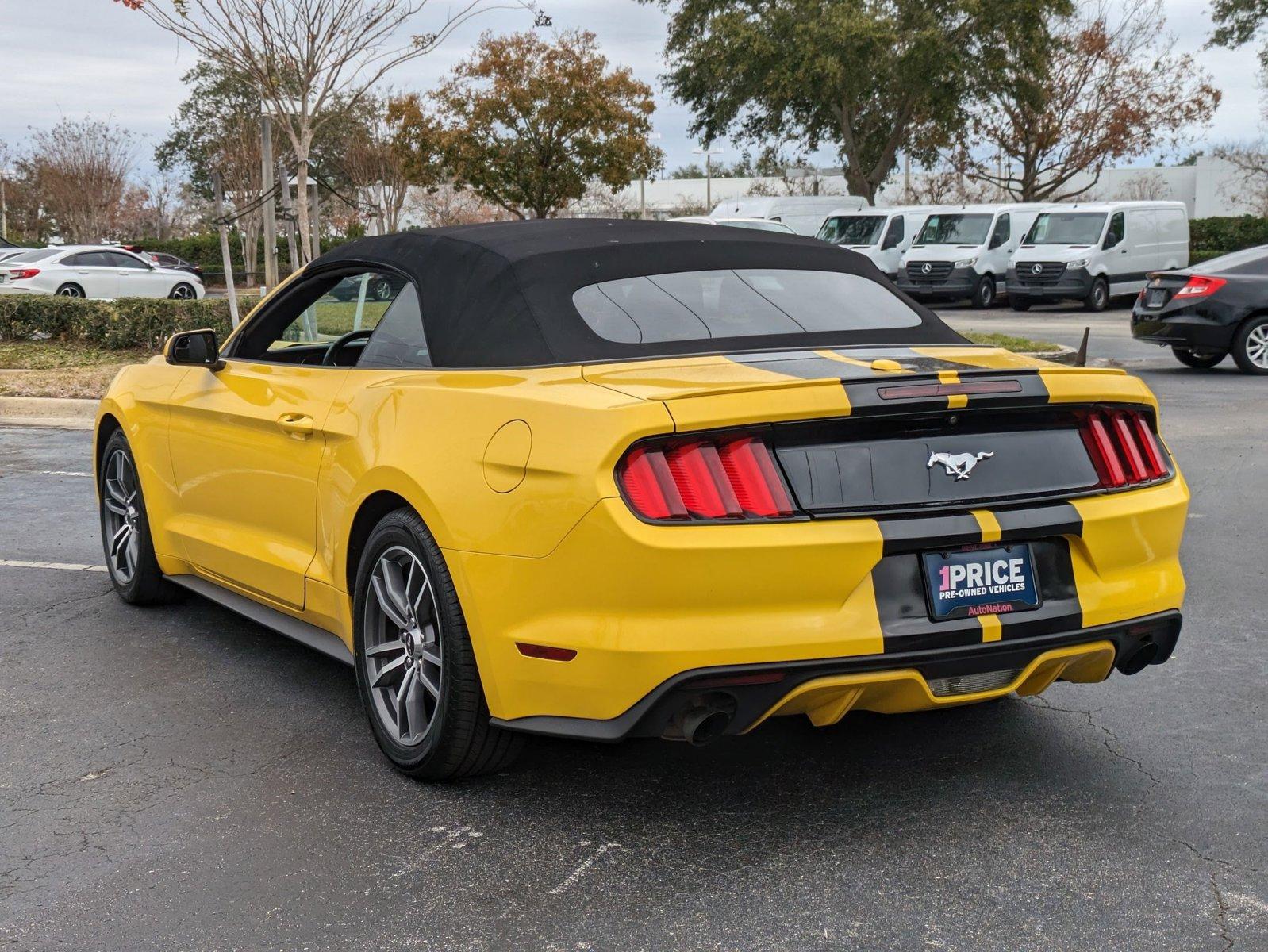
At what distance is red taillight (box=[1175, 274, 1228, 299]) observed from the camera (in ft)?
51.9

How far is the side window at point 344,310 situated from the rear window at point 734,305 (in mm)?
758

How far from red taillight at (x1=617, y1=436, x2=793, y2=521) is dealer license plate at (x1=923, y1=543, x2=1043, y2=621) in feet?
1.36

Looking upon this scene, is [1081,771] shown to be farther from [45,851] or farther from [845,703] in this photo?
[45,851]

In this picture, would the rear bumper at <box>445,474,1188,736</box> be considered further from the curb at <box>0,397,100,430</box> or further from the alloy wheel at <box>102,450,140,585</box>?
the curb at <box>0,397,100,430</box>

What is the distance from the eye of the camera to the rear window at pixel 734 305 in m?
Answer: 4.42

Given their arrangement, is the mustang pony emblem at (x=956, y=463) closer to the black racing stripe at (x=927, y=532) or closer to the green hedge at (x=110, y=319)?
the black racing stripe at (x=927, y=532)

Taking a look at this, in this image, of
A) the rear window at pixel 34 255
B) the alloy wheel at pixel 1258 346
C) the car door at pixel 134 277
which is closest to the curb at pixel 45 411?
the alloy wheel at pixel 1258 346

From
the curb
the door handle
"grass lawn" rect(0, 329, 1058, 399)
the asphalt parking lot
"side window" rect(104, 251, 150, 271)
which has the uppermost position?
the door handle

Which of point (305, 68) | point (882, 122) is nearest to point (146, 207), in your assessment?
point (882, 122)

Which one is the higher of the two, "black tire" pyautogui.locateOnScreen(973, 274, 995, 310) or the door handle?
the door handle

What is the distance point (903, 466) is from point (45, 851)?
238 cm

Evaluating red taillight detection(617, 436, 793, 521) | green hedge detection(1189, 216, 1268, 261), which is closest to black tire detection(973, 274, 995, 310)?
green hedge detection(1189, 216, 1268, 261)

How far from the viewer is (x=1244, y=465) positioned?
32.4 feet

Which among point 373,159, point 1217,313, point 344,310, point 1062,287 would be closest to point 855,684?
point 344,310
